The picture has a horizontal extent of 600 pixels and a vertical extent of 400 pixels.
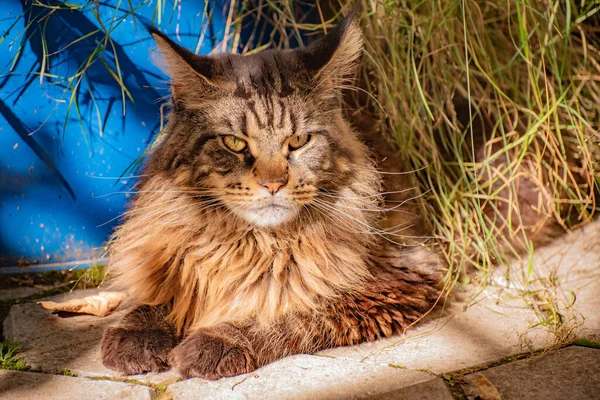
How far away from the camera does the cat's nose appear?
200cm

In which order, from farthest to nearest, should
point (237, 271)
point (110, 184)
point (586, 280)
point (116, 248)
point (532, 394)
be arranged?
point (110, 184)
point (586, 280)
point (116, 248)
point (237, 271)
point (532, 394)

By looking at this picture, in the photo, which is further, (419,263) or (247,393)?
(419,263)

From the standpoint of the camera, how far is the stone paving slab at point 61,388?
6.06ft

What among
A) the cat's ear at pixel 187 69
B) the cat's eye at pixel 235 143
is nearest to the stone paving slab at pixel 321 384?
the cat's eye at pixel 235 143

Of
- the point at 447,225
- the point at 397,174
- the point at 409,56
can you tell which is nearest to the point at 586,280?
the point at 447,225

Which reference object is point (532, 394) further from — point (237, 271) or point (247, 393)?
point (237, 271)

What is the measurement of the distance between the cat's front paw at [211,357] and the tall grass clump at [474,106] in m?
1.09

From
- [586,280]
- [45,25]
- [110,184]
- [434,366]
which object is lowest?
[586,280]

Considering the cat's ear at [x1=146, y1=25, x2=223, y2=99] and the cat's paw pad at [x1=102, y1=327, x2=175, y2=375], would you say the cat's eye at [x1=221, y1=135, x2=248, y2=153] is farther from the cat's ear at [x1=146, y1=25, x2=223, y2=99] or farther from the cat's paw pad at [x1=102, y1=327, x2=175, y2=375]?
the cat's paw pad at [x1=102, y1=327, x2=175, y2=375]

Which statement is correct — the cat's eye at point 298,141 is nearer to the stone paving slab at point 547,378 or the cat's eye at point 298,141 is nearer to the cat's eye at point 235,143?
the cat's eye at point 235,143

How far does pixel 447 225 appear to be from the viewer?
9.58ft

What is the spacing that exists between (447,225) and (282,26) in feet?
4.17

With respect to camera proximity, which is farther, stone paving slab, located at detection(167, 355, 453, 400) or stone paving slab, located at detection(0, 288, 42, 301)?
stone paving slab, located at detection(0, 288, 42, 301)

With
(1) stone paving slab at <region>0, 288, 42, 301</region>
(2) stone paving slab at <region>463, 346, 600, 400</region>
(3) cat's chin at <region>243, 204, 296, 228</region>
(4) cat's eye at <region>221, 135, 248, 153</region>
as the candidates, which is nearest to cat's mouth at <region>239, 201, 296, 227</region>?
(3) cat's chin at <region>243, 204, 296, 228</region>
